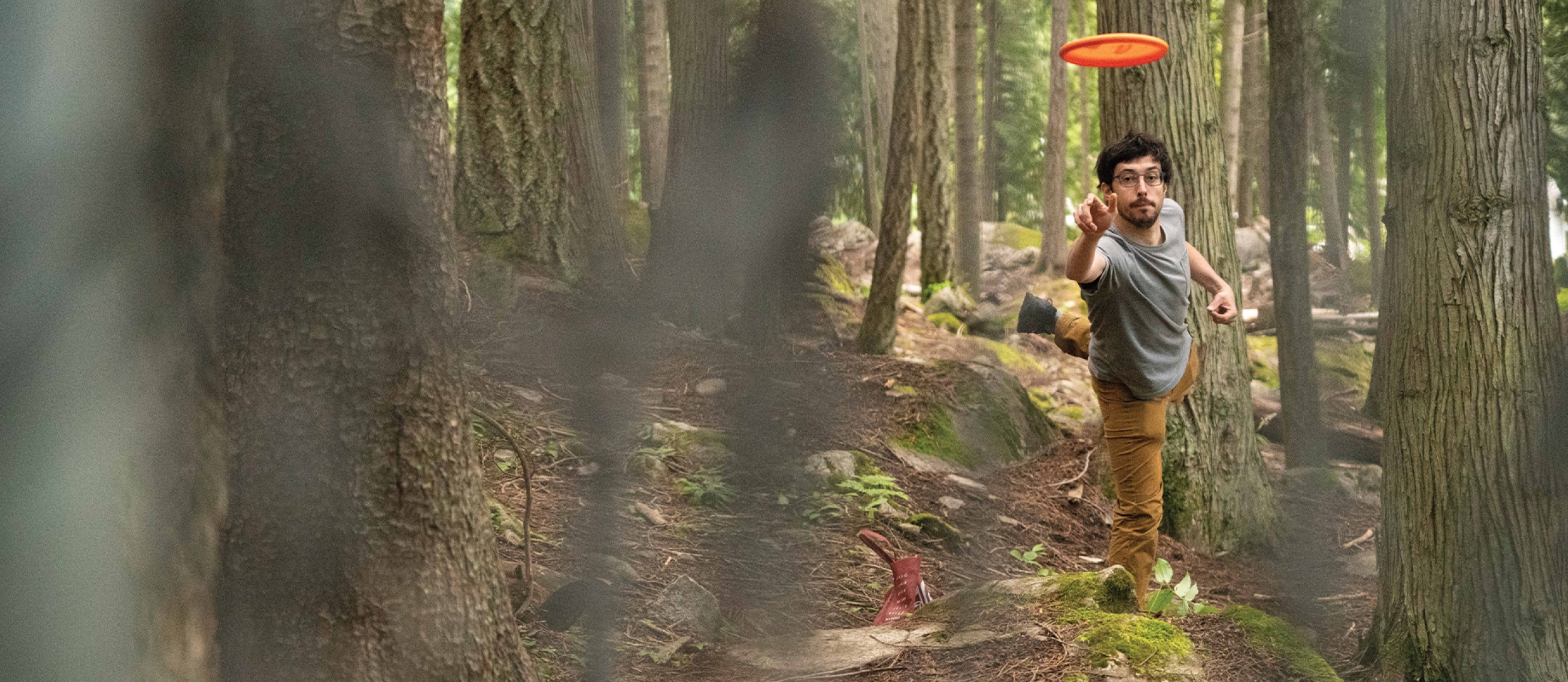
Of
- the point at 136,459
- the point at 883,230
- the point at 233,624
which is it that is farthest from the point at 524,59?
the point at 136,459

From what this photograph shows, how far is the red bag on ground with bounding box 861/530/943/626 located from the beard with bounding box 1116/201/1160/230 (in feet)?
4.19

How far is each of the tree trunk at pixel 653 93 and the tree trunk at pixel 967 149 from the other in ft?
10.2

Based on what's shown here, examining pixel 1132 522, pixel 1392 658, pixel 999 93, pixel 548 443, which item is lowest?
pixel 1392 658

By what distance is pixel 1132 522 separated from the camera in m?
3.45

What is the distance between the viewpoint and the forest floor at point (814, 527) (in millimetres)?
2375

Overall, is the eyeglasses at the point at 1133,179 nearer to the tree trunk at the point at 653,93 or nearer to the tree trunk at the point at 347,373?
the tree trunk at the point at 347,373

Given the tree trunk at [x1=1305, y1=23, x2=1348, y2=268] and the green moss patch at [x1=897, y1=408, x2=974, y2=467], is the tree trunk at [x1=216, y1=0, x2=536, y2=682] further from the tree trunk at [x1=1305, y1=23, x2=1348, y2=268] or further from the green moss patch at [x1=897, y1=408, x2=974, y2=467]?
the tree trunk at [x1=1305, y1=23, x2=1348, y2=268]

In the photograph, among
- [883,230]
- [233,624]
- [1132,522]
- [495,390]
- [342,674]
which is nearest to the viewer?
[233,624]

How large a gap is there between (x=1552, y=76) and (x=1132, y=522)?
22.4ft

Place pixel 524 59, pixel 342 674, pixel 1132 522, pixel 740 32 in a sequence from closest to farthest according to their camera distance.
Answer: pixel 740 32
pixel 342 674
pixel 1132 522
pixel 524 59

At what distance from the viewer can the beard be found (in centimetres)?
333

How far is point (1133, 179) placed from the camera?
131 inches

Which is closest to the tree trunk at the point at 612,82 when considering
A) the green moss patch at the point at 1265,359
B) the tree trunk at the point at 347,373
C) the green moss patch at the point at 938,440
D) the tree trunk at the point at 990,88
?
the tree trunk at the point at 347,373

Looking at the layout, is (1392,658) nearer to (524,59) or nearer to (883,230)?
(883,230)
